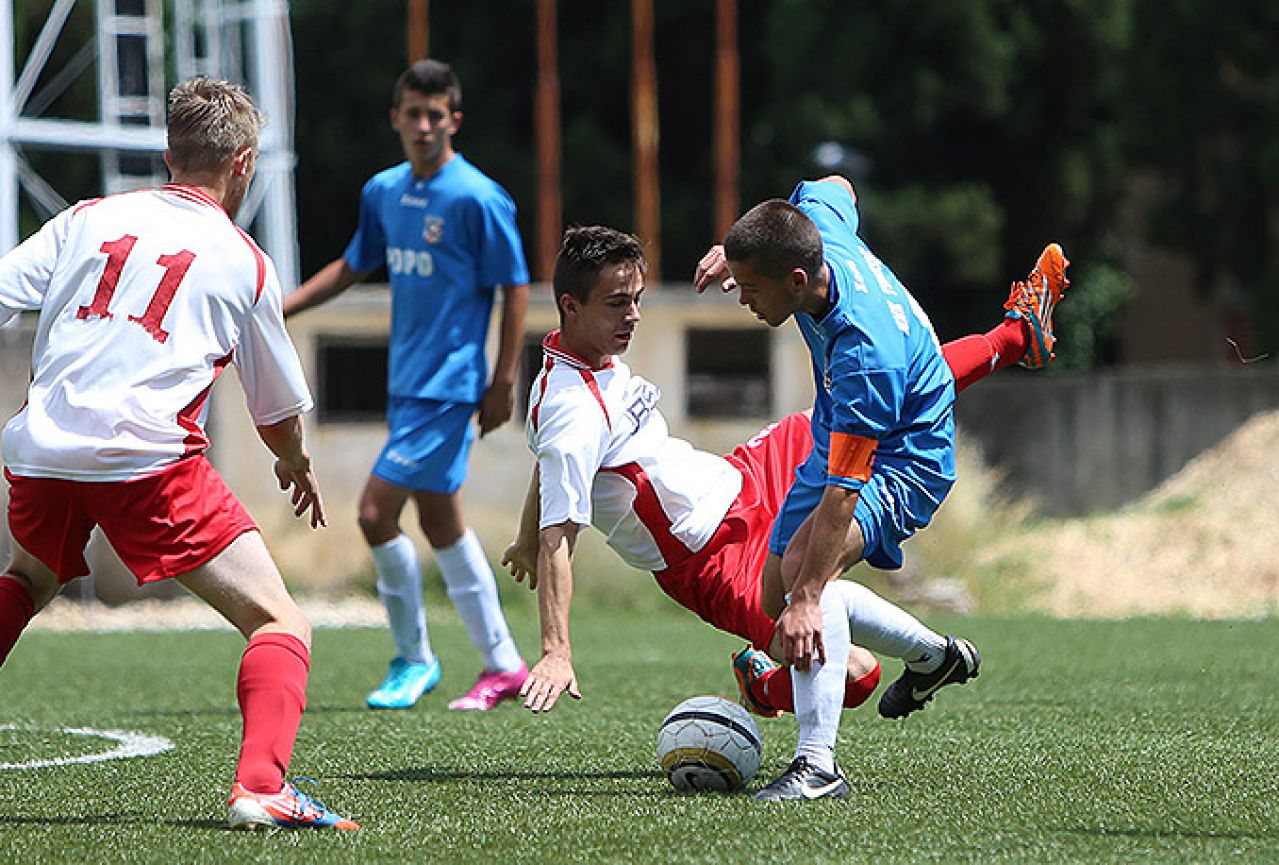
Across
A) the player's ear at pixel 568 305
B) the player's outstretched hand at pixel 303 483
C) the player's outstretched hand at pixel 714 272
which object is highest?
the player's outstretched hand at pixel 714 272

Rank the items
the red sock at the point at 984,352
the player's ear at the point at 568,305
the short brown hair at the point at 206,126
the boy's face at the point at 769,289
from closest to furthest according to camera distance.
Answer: the short brown hair at the point at 206,126
the boy's face at the point at 769,289
the player's ear at the point at 568,305
the red sock at the point at 984,352

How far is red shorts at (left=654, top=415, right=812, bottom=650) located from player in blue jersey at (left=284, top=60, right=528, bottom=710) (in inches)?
80.4

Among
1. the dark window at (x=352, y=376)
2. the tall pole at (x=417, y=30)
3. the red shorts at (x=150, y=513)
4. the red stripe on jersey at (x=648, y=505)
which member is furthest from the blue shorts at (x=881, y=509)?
the tall pole at (x=417, y=30)

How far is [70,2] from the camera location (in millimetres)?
20734

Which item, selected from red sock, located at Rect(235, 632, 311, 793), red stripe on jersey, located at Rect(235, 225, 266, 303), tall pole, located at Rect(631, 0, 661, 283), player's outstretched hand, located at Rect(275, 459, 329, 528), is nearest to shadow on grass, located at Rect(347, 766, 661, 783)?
player's outstretched hand, located at Rect(275, 459, 329, 528)

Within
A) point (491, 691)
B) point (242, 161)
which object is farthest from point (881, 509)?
point (491, 691)

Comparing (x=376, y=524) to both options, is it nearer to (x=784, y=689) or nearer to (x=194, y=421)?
(x=784, y=689)

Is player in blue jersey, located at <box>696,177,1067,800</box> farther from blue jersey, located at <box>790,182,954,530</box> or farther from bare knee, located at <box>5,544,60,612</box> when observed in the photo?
bare knee, located at <box>5,544,60,612</box>

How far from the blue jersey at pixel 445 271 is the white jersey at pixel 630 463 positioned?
82.4 inches

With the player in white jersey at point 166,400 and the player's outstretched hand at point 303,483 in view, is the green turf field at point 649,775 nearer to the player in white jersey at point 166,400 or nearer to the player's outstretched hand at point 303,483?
the player in white jersey at point 166,400

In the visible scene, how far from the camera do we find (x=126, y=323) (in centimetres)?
441

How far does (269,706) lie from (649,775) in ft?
4.72

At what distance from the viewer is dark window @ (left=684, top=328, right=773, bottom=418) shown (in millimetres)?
17547

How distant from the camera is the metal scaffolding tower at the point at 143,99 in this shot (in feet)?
65.3
